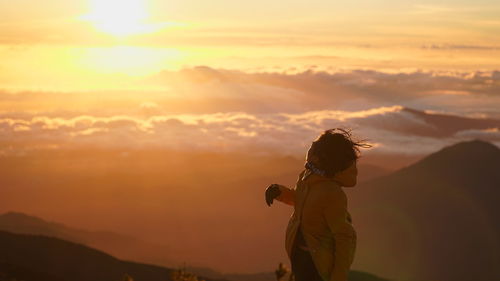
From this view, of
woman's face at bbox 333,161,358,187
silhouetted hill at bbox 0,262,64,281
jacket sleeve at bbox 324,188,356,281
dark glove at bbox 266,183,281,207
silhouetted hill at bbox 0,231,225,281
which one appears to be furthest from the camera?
silhouetted hill at bbox 0,231,225,281

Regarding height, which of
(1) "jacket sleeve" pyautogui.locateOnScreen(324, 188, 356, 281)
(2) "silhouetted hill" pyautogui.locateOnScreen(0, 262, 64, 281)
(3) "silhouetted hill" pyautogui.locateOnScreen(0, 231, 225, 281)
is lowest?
(1) "jacket sleeve" pyautogui.locateOnScreen(324, 188, 356, 281)

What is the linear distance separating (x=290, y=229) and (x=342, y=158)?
42.6 inches

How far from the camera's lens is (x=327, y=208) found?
33.3ft

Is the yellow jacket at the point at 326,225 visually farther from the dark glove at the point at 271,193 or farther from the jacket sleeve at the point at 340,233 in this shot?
the dark glove at the point at 271,193

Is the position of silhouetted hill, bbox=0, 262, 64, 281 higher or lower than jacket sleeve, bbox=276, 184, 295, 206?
higher

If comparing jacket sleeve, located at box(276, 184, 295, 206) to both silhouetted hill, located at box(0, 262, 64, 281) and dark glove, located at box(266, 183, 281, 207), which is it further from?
silhouetted hill, located at box(0, 262, 64, 281)

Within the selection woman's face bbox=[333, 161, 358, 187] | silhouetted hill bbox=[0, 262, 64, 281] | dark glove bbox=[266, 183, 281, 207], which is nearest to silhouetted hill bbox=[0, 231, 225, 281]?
silhouetted hill bbox=[0, 262, 64, 281]

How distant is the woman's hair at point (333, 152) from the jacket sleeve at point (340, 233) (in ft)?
1.03

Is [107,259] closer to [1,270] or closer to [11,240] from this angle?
[11,240]

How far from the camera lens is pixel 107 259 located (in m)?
123

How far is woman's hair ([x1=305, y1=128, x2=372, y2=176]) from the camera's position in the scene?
33.6 ft

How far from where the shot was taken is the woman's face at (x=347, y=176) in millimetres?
10227

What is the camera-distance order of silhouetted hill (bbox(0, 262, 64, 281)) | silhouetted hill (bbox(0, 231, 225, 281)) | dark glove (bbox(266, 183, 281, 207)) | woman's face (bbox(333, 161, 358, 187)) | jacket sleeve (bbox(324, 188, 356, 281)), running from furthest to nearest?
1. silhouetted hill (bbox(0, 231, 225, 281))
2. silhouetted hill (bbox(0, 262, 64, 281))
3. dark glove (bbox(266, 183, 281, 207))
4. woman's face (bbox(333, 161, 358, 187))
5. jacket sleeve (bbox(324, 188, 356, 281))

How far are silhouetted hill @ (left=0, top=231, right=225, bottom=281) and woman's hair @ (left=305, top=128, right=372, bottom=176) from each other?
337 ft
